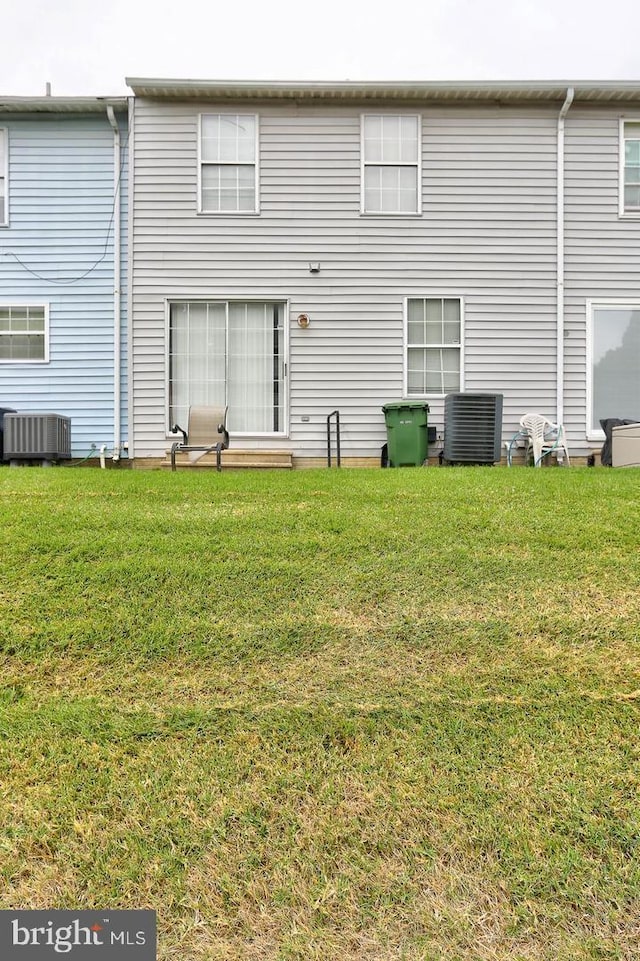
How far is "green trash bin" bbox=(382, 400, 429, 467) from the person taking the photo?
8.77 meters

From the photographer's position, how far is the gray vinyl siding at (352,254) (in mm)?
9336

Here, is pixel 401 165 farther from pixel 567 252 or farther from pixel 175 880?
pixel 175 880

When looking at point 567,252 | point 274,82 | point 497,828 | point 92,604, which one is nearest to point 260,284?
point 274,82

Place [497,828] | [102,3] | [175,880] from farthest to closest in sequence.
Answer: [102,3], [497,828], [175,880]

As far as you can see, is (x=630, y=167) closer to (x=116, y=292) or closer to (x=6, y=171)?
(x=116, y=292)

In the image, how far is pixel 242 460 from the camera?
30.1 feet

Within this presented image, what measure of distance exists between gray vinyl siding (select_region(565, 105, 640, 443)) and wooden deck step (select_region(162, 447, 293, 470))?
13.6 feet

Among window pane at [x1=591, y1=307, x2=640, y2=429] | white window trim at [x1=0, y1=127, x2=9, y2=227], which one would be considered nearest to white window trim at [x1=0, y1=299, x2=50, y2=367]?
white window trim at [x1=0, y1=127, x2=9, y2=227]

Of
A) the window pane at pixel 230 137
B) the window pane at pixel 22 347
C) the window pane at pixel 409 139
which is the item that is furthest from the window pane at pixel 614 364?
the window pane at pixel 22 347

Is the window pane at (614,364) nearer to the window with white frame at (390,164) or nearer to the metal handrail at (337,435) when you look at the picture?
the window with white frame at (390,164)

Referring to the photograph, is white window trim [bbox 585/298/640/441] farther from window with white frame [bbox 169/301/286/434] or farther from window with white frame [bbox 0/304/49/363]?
window with white frame [bbox 0/304/49/363]

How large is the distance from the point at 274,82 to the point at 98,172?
2.84 m

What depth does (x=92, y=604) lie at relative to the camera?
3.24 m

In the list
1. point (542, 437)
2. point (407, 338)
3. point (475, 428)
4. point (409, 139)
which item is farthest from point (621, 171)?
point (475, 428)
